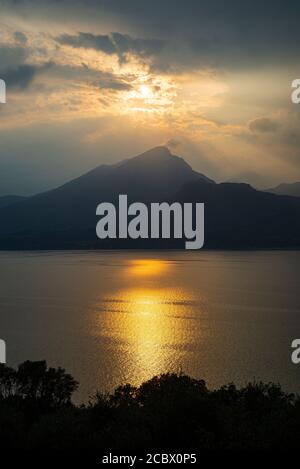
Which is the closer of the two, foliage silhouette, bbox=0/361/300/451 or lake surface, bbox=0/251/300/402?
foliage silhouette, bbox=0/361/300/451

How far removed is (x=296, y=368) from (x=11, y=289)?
9356 centimetres

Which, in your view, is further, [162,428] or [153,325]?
[153,325]

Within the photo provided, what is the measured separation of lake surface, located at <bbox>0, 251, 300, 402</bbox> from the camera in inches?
2293

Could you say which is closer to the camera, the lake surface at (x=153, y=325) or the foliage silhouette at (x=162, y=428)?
the foliage silhouette at (x=162, y=428)

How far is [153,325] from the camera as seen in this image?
87.9 meters

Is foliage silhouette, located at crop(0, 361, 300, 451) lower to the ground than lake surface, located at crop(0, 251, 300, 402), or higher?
lower

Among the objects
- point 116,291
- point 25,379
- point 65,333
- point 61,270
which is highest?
point 61,270

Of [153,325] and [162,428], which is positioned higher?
[153,325]

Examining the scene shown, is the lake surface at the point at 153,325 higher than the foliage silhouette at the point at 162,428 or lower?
higher

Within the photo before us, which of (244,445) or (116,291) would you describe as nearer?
(244,445)

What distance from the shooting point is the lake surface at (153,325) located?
191 ft

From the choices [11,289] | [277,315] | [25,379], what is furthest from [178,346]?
[11,289]
